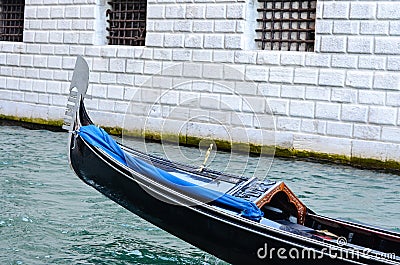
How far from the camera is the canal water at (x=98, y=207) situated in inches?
148

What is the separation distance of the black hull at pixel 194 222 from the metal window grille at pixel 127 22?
532cm

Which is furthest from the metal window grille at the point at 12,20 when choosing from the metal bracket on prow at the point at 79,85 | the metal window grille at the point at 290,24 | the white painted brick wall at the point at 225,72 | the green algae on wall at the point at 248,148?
the metal bracket on prow at the point at 79,85

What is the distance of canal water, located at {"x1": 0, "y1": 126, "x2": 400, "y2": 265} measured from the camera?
12.3 ft

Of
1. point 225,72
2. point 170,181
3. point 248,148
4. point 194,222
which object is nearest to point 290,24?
point 225,72

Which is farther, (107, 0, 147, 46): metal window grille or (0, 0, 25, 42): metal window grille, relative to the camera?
(0, 0, 25, 42): metal window grille

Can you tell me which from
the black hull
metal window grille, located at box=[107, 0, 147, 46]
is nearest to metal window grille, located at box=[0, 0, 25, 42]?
metal window grille, located at box=[107, 0, 147, 46]

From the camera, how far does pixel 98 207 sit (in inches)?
191

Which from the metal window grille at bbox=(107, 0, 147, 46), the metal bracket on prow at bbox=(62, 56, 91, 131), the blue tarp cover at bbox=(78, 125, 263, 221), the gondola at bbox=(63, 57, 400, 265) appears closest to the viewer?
the gondola at bbox=(63, 57, 400, 265)

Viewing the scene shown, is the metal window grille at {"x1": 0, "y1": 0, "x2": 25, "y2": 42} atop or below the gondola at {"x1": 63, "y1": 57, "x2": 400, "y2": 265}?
atop

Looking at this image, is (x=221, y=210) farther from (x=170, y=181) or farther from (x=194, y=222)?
(x=170, y=181)

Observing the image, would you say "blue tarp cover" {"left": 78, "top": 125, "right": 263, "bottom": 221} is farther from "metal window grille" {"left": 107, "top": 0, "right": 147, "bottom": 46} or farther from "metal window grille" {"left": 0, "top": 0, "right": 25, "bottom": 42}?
"metal window grille" {"left": 0, "top": 0, "right": 25, "bottom": 42}

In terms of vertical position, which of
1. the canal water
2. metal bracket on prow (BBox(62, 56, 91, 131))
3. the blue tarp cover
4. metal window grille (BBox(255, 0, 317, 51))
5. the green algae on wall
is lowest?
the canal water

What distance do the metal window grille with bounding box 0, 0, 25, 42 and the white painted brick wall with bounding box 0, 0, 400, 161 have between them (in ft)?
0.86

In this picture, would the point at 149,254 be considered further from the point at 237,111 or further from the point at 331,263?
the point at 237,111
